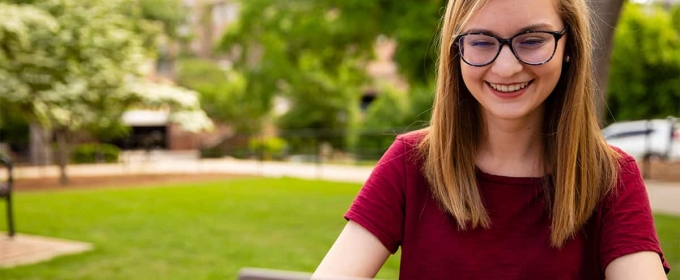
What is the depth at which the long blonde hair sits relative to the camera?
1250 millimetres

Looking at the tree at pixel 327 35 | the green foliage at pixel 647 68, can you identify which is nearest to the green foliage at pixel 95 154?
the tree at pixel 327 35

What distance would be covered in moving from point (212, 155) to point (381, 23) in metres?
11.6

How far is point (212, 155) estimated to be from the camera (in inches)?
817

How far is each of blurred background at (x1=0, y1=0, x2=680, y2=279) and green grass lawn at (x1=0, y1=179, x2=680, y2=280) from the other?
29 millimetres

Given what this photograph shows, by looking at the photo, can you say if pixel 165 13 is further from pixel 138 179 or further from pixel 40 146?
pixel 138 179

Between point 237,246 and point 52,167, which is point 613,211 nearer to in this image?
point 237,246

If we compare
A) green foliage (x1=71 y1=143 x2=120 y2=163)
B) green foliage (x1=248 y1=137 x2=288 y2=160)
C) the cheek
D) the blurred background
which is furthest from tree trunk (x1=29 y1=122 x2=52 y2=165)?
the cheek

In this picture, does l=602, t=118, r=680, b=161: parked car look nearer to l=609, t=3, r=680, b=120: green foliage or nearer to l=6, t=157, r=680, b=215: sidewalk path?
l=609, t=3, r=680, b=120: green foliage

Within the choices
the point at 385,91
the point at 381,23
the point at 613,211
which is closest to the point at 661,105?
the point at 385,91

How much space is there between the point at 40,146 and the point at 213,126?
7.88 metres

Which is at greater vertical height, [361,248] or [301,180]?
[361,248]

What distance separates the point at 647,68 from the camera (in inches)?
787

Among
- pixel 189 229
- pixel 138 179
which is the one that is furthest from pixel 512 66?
pixel 138 179

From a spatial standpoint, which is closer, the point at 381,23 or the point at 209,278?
the point at 209,278
